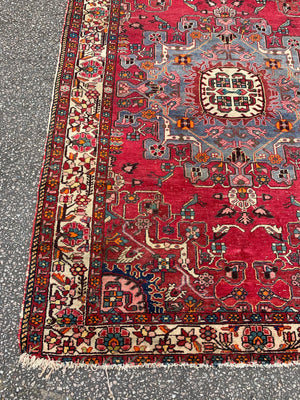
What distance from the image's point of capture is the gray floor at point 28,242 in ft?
6.20

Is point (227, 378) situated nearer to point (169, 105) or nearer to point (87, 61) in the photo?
point (169, 105)

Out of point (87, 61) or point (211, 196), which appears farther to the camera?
point (87, 61)

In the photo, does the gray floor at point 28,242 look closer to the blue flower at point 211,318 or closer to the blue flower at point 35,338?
the blue flower at point 35,338

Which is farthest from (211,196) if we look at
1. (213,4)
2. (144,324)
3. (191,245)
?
(213,4)

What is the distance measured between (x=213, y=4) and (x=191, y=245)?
5.70ft

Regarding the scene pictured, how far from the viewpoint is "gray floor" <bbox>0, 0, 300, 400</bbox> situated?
1890 mm

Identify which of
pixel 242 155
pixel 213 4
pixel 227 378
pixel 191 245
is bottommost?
pixel 227 378

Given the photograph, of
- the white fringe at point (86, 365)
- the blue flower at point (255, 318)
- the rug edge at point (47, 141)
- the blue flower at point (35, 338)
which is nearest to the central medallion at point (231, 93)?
the rug edge at point (47, 141)

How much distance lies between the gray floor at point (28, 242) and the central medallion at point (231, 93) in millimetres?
909

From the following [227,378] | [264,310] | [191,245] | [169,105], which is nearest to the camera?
→ [227,378]

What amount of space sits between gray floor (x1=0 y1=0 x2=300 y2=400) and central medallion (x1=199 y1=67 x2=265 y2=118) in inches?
35.8

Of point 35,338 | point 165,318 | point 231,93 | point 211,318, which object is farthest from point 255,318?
point 231,93

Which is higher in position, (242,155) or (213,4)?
(213,4)

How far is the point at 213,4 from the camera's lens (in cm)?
306
